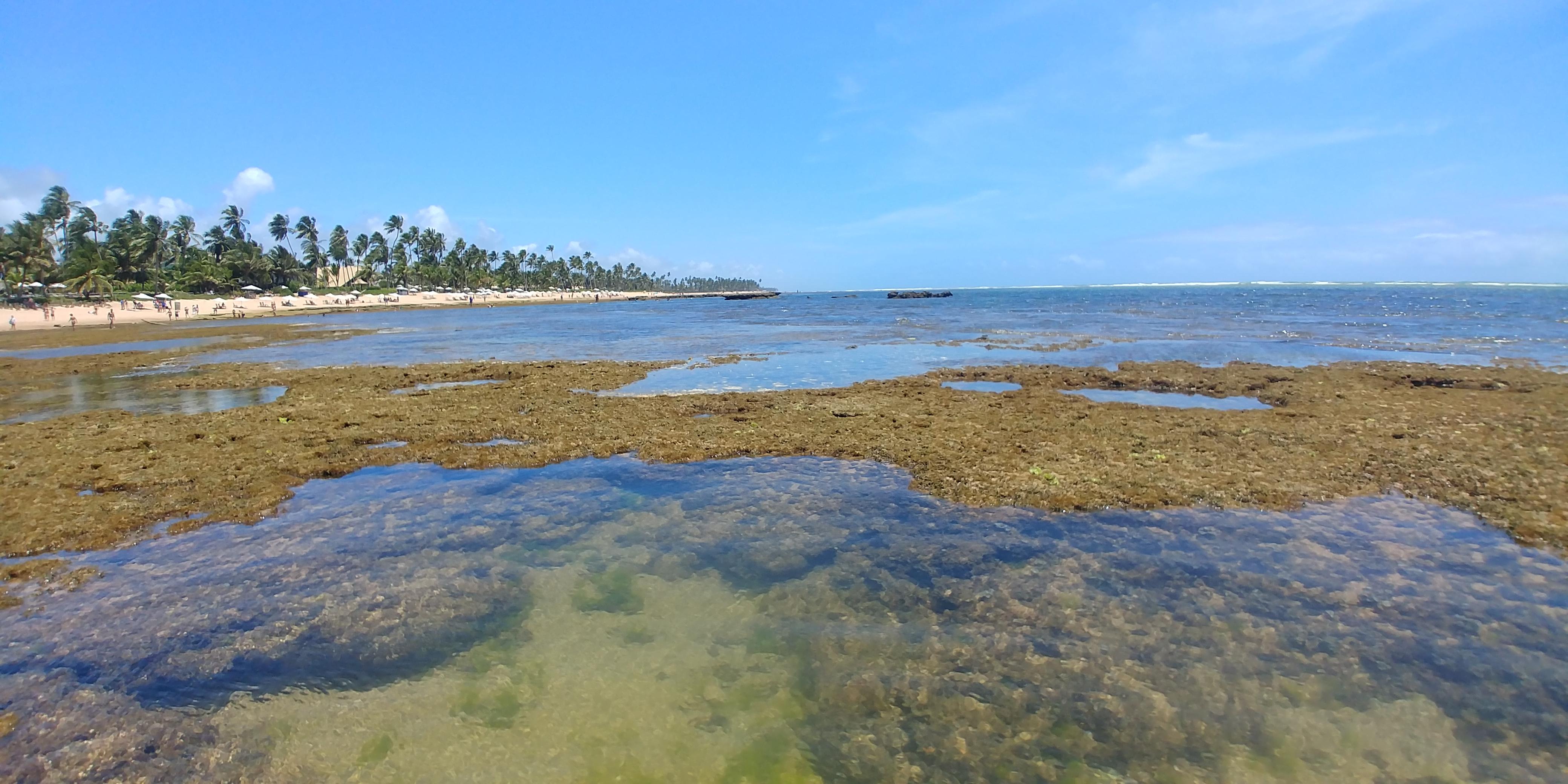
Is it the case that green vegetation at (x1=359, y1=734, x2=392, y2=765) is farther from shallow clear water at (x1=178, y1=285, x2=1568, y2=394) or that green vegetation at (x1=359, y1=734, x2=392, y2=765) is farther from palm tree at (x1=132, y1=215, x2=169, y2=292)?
palm tree at (x1=132, y1=215, x2=169, y2=292)

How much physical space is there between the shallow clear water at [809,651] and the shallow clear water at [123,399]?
45.8ft

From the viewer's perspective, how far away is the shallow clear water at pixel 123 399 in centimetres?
2017

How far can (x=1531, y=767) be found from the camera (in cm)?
544

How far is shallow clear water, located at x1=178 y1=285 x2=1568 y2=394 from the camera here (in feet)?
102

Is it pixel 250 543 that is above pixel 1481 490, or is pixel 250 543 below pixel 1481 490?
below

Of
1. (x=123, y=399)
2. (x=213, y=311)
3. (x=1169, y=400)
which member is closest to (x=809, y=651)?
(x=1169, y=400)

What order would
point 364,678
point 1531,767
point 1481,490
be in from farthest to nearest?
point 1481,490
point 364,678
point 1531,767

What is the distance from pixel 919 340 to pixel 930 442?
31.5 metres

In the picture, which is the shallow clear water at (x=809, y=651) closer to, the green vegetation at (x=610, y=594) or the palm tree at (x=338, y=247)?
the green vegetation at (x=610, y=594)

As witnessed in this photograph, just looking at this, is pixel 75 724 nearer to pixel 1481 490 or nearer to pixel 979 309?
pixel 1481 490

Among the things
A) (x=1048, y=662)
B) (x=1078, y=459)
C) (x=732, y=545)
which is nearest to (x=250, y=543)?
(x=732, y=545)

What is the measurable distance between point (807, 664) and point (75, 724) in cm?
659

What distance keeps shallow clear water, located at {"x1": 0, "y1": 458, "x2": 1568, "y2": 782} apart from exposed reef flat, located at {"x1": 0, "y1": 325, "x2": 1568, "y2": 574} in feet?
3.81

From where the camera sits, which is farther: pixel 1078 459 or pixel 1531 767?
pixel 1078 459
